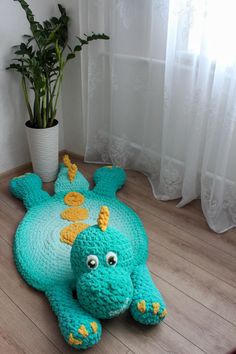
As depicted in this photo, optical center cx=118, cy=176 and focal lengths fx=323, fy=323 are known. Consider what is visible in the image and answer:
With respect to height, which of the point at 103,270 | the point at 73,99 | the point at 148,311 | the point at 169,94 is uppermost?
the point at 169,94

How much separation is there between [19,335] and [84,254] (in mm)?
368

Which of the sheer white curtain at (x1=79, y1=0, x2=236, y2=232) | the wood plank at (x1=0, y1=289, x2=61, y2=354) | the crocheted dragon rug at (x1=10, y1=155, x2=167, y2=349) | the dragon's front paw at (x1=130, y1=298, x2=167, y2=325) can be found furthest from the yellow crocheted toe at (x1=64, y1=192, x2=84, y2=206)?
the dragon's front paw at (x1=130, y1=298, x2=167, y2=325)

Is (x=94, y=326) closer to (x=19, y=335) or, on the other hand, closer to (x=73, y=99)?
(x=19, y=335)

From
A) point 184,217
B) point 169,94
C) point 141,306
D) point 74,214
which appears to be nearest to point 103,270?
point 141,306

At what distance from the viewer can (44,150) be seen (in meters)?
2.01

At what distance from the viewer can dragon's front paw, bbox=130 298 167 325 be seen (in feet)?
3.74

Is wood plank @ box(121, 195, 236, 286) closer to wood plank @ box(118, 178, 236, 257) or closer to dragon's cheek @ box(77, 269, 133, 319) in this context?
wood plank @ box(118, 178, 236, 257)

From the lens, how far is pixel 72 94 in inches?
90.8

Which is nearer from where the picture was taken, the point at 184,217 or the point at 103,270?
the point at 103,270

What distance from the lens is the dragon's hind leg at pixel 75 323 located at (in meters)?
1.06

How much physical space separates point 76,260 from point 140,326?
34 cm

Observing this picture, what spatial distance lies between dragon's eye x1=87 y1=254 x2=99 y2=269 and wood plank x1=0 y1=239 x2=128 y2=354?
0.25 meters

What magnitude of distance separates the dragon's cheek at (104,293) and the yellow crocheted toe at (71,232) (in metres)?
0.43

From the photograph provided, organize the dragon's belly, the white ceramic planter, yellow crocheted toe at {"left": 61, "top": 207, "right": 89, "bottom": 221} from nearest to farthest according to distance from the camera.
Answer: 1. the dragon's belly
2. yellow crocheted toe at {"left": 61, "top": 207, "right": 89, "bottom": 221}
3. the white ceramic planter
